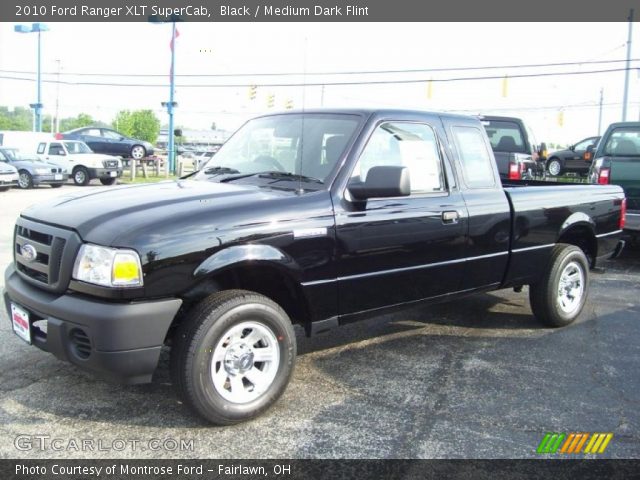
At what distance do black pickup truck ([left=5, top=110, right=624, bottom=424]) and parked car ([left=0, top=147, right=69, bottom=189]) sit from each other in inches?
715

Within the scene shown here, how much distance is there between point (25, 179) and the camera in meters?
20.9

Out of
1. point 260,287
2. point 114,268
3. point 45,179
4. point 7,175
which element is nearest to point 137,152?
point 45,179

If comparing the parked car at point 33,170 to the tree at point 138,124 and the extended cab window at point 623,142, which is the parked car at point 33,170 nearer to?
the extended cab window at point 623,142

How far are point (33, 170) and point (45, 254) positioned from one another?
63.4ft

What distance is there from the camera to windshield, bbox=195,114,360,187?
4.15 metres

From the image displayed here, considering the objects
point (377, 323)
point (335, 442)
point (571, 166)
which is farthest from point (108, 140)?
point (335, 442)

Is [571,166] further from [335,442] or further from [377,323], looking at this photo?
[335,442]

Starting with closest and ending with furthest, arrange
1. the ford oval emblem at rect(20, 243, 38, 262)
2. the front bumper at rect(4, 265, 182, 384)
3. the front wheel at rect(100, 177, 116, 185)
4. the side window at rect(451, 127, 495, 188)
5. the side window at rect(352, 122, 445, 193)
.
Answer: the front bumper at rect(4, 265, 182, 384) < the ford oval emblem at rect(20, 243, 38, 262) < the side window at rect(352, 122, 445, 193) < the side window at rect(451, 127, 495, 188) < the front wheel at rect(100, 177, 116, 185)

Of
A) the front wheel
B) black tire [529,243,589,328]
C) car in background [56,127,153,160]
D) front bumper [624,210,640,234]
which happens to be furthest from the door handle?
car in background [56,127,153,160]

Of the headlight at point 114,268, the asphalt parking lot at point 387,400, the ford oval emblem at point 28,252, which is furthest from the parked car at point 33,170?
the headlight at point 114,268

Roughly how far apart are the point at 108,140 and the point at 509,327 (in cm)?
2654

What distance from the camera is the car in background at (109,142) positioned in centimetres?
2852

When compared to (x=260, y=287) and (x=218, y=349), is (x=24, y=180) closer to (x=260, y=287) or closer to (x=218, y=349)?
(x=260, y=287)

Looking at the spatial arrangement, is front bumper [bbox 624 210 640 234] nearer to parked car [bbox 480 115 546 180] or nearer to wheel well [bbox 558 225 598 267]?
wheel well [bbox 558 225 598 267]
